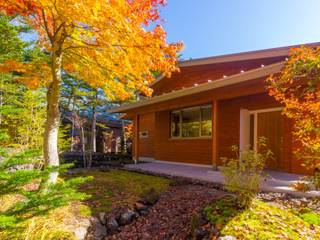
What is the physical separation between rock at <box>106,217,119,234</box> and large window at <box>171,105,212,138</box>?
588cm

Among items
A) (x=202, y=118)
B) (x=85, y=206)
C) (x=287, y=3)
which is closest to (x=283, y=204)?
(x=85, y=206)

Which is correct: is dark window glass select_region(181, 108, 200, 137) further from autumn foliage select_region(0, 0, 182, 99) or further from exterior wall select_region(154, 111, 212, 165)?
autumn foliage select_region(0, 0, 182, 99)

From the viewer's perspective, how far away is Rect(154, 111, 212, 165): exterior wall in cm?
978

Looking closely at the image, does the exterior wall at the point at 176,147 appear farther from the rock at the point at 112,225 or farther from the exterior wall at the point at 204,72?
the rock at the point at 112,225

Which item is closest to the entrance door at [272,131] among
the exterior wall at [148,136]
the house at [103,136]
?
the exterior wall at [148,136]

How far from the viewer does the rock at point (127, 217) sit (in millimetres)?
4543

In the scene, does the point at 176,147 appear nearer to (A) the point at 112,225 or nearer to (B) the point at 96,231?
(A) the point at 112,225

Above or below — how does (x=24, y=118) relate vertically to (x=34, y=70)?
below

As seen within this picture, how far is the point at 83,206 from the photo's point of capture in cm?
477

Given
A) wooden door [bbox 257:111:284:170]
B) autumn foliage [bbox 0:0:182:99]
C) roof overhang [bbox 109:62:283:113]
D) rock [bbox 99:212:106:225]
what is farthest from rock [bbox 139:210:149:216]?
wooden door [bbox 257:111:284:170]

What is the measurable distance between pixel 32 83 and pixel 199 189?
15.3 ft

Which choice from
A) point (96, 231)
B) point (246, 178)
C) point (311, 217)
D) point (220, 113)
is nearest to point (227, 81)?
point (220, 113)

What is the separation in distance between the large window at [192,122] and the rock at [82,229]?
6318mm

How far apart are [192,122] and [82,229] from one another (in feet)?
23.2
